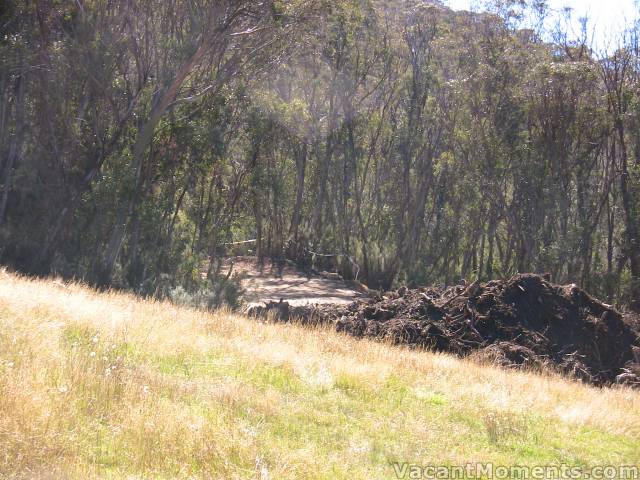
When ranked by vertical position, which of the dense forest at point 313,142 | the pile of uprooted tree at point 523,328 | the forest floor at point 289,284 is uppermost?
the dense forest at point 313,142

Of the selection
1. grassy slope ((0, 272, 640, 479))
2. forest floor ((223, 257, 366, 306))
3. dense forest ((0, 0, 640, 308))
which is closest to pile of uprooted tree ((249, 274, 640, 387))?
grassy slope ((0, 272, 640, 479))

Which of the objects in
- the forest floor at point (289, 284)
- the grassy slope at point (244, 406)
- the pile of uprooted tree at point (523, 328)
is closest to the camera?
the grassy slope at point (244, 406)

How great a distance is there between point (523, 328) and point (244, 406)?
889 centimetres

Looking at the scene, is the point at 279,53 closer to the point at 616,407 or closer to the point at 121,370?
the point at 616,407

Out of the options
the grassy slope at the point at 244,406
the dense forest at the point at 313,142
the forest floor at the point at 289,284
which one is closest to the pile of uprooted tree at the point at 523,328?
the grassy slope at the point at 244,406

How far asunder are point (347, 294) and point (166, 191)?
281 inches

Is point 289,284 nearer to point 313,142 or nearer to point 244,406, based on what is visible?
point 313,142

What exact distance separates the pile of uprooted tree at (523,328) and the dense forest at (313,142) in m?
7.96

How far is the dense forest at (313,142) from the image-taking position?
21094mm

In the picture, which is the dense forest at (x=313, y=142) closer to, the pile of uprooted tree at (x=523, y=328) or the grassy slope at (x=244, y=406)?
the pile of uprooted tree at (x=523, y=328)

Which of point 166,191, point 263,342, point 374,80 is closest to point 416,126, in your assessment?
point 374,80

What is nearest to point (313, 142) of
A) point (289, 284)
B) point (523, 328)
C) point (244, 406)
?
point (289, 284)

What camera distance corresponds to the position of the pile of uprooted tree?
44.3ft

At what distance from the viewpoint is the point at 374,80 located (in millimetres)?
32969
